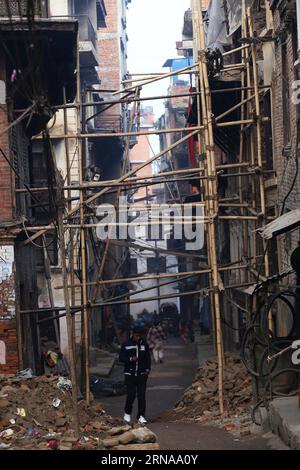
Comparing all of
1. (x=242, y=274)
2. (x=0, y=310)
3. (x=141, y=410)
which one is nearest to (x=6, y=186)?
(x=0, y=310)

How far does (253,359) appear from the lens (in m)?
13.1

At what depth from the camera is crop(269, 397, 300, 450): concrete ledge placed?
991cm

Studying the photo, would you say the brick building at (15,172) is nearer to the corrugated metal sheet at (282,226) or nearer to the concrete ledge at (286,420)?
the corrugated metal sheet at (282,226)

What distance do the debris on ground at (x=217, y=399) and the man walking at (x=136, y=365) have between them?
95 cm

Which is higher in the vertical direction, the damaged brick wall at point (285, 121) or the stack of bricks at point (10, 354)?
the damaged brick wall at point (285, 121)

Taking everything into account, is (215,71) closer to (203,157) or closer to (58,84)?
(203,157)

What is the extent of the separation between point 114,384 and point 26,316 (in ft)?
18.5

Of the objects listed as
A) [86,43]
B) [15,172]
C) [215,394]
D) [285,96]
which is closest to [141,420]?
[215,394]

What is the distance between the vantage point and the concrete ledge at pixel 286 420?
9.91 metres

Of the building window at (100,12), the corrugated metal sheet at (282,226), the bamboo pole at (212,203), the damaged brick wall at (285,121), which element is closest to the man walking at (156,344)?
the damaged brick wall at (285,121)

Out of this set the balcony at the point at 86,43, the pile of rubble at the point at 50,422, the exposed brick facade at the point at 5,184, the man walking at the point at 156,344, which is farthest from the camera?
the balcony at the point at 86,43

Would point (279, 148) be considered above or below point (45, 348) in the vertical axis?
above

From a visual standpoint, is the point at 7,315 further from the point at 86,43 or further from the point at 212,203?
the point at 86,43

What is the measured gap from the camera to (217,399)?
48.0 feet
